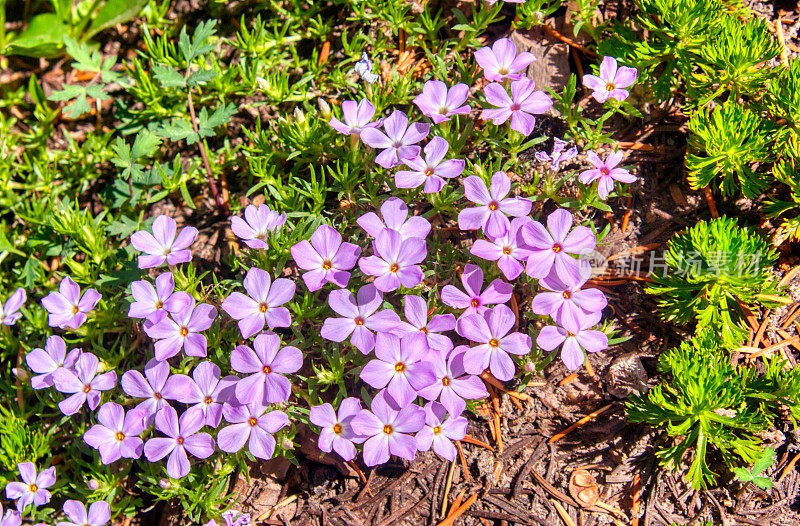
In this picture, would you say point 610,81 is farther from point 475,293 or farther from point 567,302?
point 475,293

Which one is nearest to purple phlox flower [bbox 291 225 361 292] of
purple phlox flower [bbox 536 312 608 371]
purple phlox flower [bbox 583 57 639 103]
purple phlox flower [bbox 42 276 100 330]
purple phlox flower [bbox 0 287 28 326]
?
purple phlox flower [bbox 536 312 608 371]

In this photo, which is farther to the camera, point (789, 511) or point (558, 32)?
point (558, 32)

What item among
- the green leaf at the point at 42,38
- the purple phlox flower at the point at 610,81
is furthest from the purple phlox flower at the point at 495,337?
the green leaf at the point at 42,38

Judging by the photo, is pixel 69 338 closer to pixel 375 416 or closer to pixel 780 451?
pixel 375 416

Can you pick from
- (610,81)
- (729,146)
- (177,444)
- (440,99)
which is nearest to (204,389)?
(177,444)

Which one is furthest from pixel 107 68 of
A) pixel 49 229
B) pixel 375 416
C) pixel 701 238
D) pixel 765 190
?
pixel 765 190
